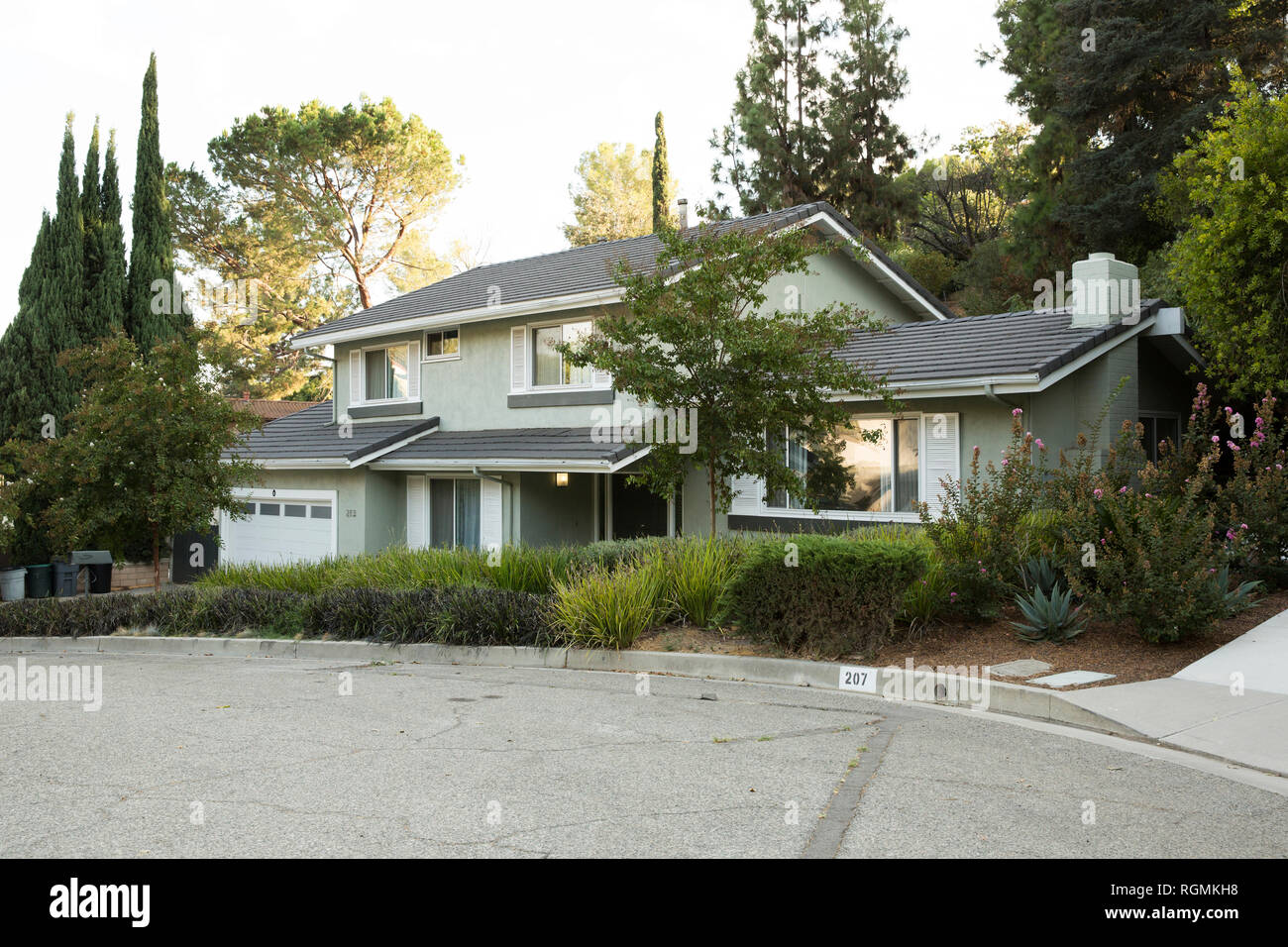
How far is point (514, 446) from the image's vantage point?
757 inches

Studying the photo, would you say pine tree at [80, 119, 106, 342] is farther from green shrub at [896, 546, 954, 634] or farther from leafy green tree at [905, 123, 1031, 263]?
leafy green tree at [905, 123, 1031, 263]

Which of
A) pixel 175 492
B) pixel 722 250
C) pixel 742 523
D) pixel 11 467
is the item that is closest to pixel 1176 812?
pixel 722 250

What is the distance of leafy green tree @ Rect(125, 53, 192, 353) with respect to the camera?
90.3 ft

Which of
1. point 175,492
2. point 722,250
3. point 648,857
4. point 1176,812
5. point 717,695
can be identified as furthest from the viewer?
point 175,492

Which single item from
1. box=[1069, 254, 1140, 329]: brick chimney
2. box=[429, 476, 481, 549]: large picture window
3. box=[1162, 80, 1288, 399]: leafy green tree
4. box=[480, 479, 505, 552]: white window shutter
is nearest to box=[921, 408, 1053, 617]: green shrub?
box=[1069, 254, 1140, 329]: brick chimney

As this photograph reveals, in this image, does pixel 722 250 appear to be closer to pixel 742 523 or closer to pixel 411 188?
pixel 742 523

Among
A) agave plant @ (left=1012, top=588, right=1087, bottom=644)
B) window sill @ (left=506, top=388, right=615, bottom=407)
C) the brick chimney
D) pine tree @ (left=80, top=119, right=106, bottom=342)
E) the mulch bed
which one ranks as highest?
pine tree @ (left=80, top=119, right=106, bottom=342)

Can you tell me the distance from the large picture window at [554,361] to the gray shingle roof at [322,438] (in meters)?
3.31

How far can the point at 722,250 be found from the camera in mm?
13180

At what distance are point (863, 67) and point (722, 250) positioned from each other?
95.7 ft

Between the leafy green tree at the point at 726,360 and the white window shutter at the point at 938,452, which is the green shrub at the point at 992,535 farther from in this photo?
the white window shutter at the point at 938,452

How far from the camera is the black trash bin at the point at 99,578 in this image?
23969 mm

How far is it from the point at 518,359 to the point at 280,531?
7.82 metres

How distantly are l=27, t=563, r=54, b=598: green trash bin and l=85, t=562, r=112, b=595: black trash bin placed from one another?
881mm
